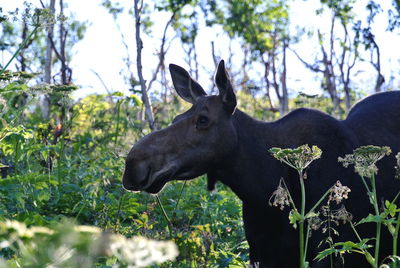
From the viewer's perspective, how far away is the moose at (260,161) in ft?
15.4

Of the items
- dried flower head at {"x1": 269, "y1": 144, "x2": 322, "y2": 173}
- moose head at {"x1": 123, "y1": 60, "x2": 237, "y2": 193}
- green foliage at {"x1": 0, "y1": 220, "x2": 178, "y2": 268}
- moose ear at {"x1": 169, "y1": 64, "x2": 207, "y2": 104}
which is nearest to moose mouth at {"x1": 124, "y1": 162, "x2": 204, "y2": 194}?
moose head at {"x1": 123, "y1": 60, "x2": 237, "y2": 193}

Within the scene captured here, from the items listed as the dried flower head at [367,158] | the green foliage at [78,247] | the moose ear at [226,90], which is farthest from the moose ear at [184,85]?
the green foliage at [78,247]

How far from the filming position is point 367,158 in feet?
11.3

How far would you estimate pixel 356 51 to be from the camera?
17.3m

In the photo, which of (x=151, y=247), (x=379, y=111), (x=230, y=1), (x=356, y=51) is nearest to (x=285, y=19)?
(x=230, y=1)

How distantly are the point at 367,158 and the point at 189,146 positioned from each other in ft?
5.66

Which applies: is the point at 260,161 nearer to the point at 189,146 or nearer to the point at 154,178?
the point at 189,146

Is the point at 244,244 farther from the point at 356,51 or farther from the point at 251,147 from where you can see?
the point at 356,51

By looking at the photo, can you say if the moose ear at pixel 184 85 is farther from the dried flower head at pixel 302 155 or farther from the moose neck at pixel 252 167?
the dried flower head at pixel 302 155

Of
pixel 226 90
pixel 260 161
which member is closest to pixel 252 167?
pixel 260 161

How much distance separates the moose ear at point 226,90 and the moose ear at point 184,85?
532 millimetres

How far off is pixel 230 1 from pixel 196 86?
56.1ft

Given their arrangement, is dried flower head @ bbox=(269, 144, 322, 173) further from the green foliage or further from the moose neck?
the green foliage

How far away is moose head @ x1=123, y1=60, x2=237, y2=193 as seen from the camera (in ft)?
14.8
